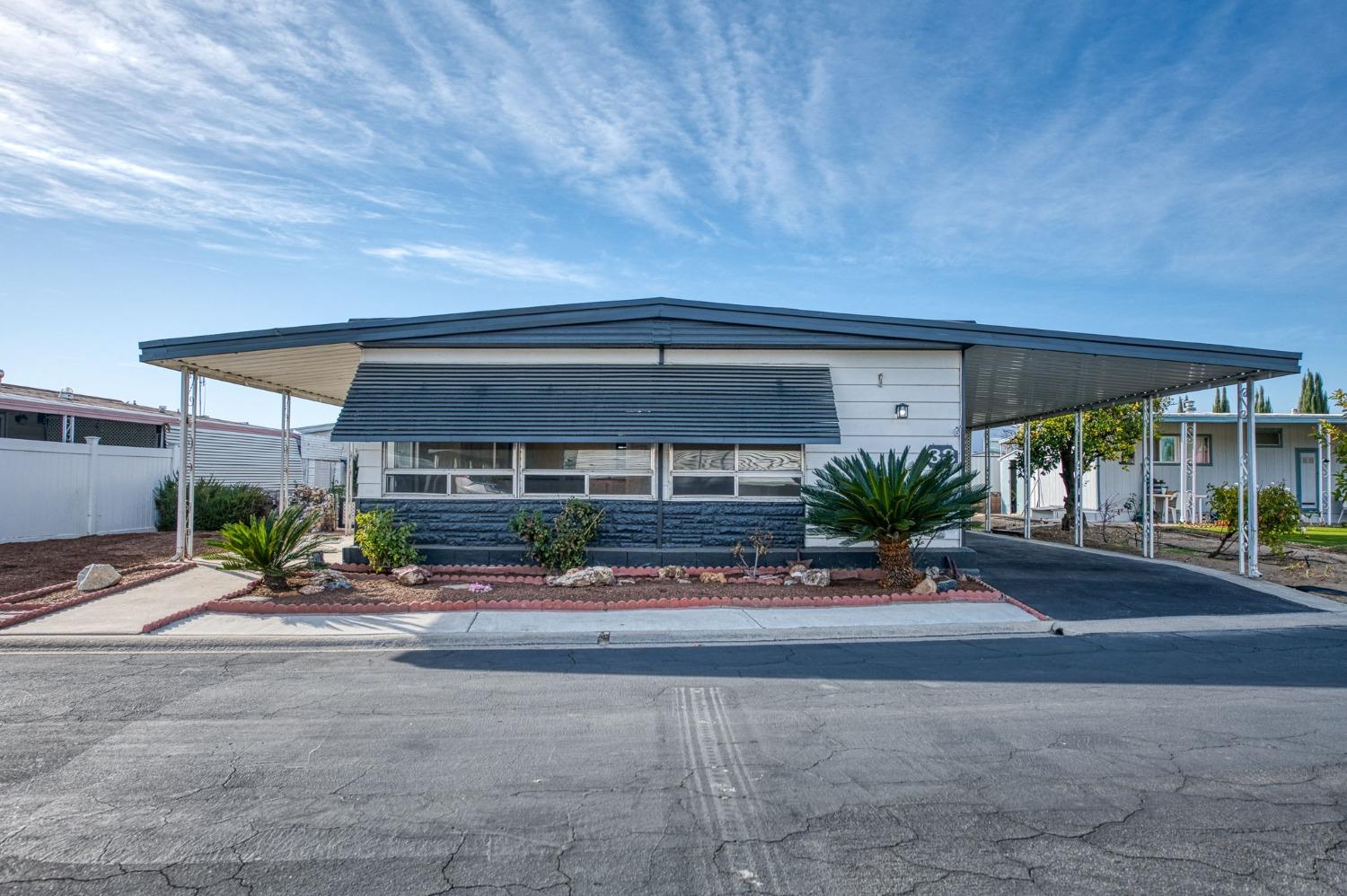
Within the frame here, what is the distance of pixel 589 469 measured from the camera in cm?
1221

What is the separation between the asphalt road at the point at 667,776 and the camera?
11.6 ft

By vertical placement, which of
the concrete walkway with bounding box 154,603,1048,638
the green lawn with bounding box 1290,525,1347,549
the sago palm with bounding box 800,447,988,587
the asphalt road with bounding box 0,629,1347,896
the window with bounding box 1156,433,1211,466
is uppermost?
the window with bounding box 1156,433,1211,466

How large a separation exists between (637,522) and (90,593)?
7.16 meters

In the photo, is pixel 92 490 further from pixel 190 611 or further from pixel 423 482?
pixel 190 611

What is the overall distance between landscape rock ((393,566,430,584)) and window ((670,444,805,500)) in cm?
383

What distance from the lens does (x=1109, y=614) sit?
958 centimetres

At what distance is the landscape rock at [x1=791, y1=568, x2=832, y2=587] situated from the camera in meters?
11.0

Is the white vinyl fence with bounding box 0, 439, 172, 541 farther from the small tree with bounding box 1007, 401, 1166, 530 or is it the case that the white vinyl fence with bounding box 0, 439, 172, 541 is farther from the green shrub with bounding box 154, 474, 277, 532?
the small tree with bounding box 1007, 401, 1166, 530

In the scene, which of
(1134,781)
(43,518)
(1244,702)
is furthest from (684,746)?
(43,518)

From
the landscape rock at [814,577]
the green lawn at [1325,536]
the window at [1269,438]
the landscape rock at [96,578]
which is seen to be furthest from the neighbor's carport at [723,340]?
the window at [1269,438]

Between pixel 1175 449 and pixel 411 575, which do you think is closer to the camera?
pixel 411 575

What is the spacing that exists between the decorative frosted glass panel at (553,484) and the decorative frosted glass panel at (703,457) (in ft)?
4.96

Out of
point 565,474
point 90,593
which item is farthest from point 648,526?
point 90,593

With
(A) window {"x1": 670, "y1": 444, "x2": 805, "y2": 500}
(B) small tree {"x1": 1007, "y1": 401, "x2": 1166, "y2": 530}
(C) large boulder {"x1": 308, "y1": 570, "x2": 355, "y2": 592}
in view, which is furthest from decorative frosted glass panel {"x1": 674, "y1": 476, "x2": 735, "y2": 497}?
(B) small tree {"x1": 1007, "y1": 401, "x2": 1166, "y2": 530}
